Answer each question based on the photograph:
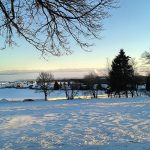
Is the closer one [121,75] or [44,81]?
[121,75]

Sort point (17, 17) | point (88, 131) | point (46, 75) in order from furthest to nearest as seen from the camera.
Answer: point (46, 75) → point (88, 131) → point (17, 17)

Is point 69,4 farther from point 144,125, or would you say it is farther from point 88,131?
point 144,125

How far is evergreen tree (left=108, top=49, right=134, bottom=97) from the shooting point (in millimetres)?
72062

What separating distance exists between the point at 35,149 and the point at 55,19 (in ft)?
14.6

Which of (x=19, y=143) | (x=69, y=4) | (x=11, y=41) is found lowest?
(x=19, y=143)

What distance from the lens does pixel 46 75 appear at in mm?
106125

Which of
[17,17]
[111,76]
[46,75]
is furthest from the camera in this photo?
[46,75]

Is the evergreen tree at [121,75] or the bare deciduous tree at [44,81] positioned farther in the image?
the bare deciduous tree at [44,81]

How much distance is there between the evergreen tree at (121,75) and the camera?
7206 centimetres

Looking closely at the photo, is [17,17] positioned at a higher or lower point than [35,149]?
higher

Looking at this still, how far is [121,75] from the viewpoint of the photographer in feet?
236

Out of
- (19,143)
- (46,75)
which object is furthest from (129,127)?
(46,75)

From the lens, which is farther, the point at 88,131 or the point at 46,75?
the point at 46,75

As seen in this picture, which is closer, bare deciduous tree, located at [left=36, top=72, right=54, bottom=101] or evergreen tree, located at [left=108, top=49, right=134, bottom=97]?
evergreen tree, located at [left=108, top=49, right=134, bottom=97]
